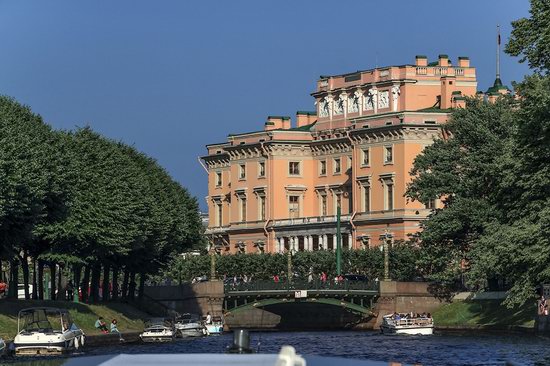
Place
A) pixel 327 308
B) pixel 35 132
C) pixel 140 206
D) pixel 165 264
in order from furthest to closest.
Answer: pixel 327 308 < pixel 165 264 < pixel 140 206 < pixel 35 132

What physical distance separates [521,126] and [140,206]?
4810 centimetres

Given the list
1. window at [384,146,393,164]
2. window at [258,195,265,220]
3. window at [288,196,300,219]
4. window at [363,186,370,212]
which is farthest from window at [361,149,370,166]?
window at [258,195,265,220]

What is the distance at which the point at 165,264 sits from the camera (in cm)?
12975

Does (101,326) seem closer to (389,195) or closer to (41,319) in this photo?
A: (41,319)

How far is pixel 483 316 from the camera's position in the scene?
11300 centimetres

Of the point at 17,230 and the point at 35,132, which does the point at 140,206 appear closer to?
the point at 35,132

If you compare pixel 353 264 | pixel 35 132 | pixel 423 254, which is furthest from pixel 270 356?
pixel 353 264

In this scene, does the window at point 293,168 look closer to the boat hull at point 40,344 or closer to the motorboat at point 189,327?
the motorboat at point 189,327

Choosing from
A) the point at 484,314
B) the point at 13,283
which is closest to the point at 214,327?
the point at 484,314

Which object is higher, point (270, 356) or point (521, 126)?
point (521, 126)

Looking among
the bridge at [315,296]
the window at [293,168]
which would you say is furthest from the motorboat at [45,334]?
the window at [293,168]

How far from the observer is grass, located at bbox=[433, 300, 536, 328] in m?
102

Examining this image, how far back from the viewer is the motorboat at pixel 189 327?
105700 mm

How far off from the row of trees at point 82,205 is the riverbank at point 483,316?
20.6m
